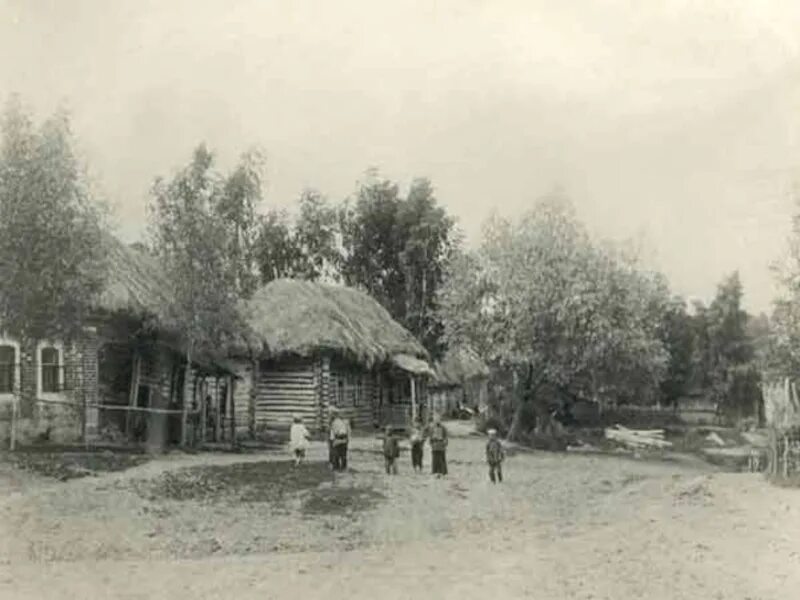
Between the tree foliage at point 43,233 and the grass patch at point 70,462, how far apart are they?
1.42 metres

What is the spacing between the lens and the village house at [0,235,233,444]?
14344mm

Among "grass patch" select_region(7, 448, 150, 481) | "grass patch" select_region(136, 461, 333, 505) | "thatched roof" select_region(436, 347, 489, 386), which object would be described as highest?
"thatched roof" select_region(436, 347, 489, 386)

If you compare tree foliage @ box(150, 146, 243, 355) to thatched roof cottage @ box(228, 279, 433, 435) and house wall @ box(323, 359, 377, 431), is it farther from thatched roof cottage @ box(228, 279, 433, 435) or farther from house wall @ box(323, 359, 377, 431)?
house wall @ box(323, 359, 377, 431)

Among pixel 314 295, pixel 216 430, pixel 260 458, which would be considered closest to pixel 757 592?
pixel 260 458

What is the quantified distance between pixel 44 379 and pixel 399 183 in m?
7.40

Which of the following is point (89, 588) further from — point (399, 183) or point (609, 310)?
point (609, 310)

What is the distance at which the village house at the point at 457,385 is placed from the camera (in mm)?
33406

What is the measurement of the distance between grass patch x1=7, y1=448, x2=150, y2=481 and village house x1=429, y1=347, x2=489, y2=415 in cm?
1801

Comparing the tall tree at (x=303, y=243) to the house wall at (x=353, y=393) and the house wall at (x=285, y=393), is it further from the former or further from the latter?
the house wall at (x=353, y=393)

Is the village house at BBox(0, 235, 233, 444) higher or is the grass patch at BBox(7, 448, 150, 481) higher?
the village house at BBox(0, 235, 233, 444)

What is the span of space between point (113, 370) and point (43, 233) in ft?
15.3

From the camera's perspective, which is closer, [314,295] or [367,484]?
[367,484]

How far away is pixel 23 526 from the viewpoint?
27.1ft

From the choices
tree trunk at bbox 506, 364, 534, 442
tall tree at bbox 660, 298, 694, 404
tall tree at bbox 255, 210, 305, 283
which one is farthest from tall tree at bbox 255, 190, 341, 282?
tall tree at bbox 660, 298, 694, 404
